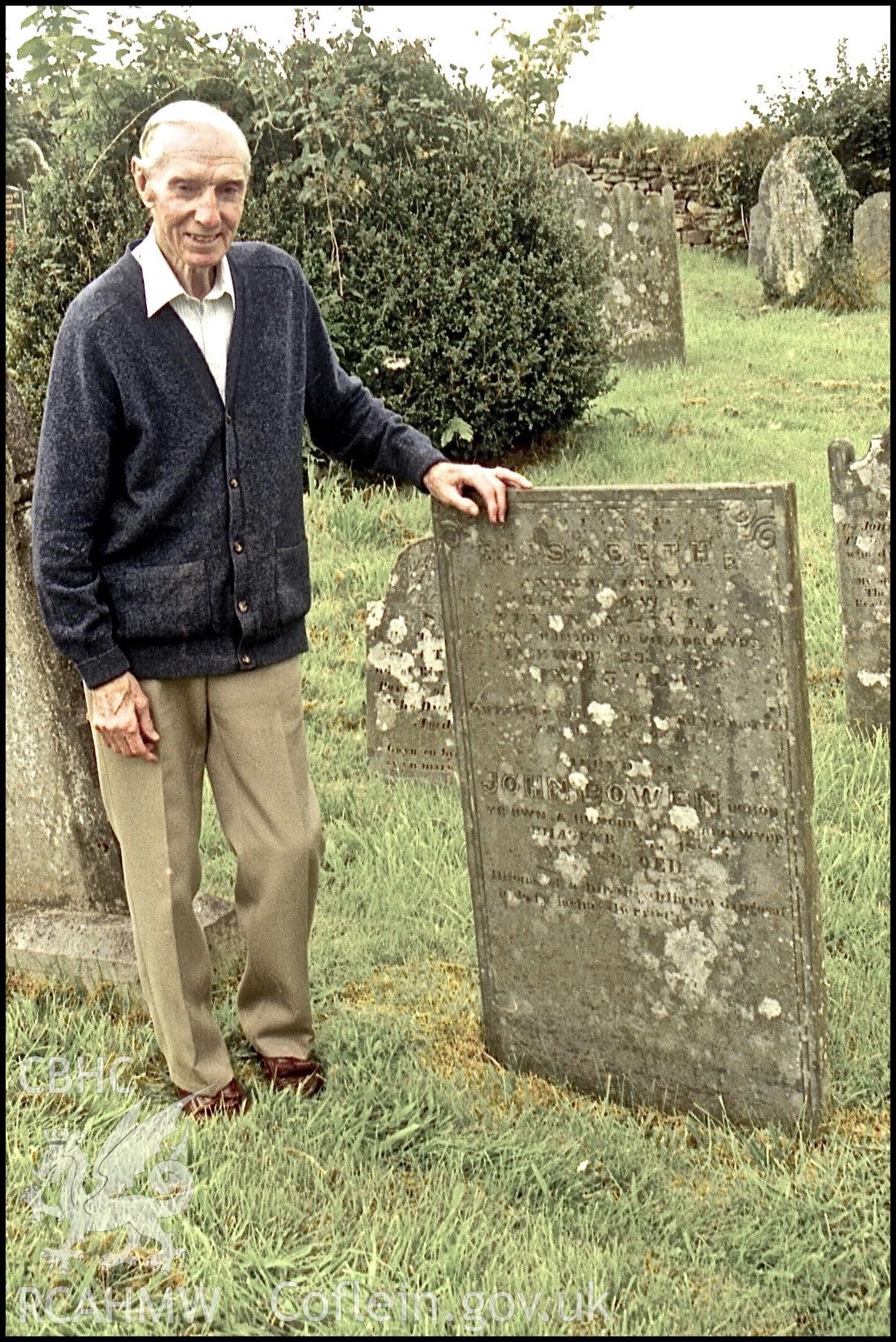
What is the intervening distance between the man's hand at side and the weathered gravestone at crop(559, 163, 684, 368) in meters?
10.0

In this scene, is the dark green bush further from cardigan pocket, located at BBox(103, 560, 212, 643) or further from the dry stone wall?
the dry stone wall

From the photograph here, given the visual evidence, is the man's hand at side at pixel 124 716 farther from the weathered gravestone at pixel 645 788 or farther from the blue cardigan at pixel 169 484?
the weathered gravestone at pixel 645 788

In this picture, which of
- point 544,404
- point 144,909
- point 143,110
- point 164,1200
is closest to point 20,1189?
point 164,1200

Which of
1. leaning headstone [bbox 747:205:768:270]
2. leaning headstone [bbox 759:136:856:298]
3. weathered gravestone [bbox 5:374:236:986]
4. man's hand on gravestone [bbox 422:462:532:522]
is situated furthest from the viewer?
leaning headstone [bbox 747:205:768:270]

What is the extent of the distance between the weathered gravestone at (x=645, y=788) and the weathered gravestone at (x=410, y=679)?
1954 mm

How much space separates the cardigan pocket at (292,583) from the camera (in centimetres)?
344

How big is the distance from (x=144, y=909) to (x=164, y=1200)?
721 millimetres

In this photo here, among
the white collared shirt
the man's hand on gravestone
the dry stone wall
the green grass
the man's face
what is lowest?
the green grass

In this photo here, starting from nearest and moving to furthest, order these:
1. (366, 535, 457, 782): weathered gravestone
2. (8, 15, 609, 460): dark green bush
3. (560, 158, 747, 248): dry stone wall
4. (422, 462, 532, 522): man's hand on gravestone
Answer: (422, 462, 532, 522): man's hand on gravestone
(366, 535, 457, 782): weathered gravestone
(8, 15, 609, 460): dark green bush
(560, 158, 747, 248): dry stone wall

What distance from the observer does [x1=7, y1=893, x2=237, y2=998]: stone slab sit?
13.5 feet

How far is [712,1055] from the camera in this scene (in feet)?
11.4

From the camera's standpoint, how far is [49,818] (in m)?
4.29

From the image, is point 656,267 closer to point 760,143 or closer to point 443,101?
point 443,101

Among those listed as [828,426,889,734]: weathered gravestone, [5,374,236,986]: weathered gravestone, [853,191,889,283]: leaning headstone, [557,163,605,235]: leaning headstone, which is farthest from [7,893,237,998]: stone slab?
[853,191,889,283]: leaning headstone
